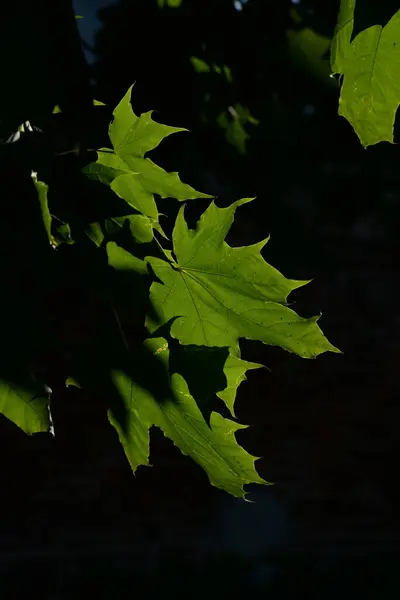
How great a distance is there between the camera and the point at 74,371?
3.46 ft

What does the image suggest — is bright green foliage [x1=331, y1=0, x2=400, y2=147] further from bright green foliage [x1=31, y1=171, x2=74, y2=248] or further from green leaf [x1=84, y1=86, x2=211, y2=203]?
bright green foliage [x1=31, y1=171, x2=74, y2=248]

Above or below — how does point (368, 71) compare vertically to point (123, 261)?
above

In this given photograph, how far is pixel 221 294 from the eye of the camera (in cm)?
107

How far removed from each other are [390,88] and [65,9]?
0.44 m

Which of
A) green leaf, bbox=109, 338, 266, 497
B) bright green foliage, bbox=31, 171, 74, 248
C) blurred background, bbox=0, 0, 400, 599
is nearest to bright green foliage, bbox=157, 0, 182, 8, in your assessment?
bright green foliage, bbox=31, 171, 74, 248

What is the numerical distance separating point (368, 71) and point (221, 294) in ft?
1.03

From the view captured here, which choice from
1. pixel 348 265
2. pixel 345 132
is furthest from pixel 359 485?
pixel 345 132

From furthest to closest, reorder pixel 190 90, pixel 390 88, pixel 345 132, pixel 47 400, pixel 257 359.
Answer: pixel 257 359 → pixel 345 132 → pixel 190 90 → pixel 47 400 → pixel 390 88

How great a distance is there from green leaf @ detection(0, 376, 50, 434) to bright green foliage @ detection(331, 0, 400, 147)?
47cm

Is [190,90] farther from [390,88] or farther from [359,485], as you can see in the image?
[359,485]

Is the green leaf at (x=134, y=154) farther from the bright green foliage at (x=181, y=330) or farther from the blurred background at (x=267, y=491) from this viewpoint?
the blurred background at (x=267, y=491)

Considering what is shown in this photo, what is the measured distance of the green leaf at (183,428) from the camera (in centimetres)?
102

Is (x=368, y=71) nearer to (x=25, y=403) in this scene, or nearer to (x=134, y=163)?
(x=134, y=163)

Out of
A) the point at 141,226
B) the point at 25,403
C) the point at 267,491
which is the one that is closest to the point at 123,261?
the point at 141,226
